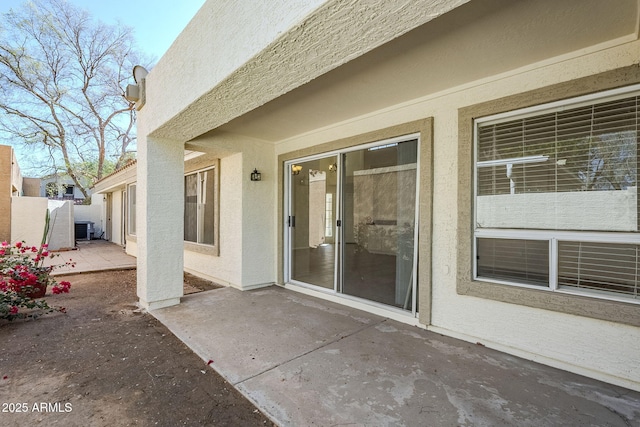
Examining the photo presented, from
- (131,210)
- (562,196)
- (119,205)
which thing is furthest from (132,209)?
(562,196)

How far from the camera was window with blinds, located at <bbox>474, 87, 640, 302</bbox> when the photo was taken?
2.48m

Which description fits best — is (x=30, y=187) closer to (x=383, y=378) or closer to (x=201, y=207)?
(x=201, y=207)

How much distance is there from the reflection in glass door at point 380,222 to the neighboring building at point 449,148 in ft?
0.07

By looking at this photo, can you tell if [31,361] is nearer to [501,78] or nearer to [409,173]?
[409,173]

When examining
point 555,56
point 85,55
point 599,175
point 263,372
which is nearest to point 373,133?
point 555,56

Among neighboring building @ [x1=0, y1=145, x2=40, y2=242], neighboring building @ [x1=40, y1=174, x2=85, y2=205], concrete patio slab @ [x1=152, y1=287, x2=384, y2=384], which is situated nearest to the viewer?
concrete patio slab @ [x1=152, y1=287, x2=384, y2=384]

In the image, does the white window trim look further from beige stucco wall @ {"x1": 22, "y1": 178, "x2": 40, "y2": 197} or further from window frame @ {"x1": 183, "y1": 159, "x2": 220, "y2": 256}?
beige stucco wall @ {"x1": 22, "y1": 178, "x2": 40, "y2": 197}

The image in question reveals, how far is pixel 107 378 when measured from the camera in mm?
2559

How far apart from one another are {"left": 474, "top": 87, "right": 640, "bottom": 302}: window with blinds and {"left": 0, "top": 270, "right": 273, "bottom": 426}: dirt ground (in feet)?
9.54

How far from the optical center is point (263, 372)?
262 centimetres

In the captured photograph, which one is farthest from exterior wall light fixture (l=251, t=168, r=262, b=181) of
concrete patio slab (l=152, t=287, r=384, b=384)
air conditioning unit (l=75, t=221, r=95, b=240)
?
air conditioning unit (l=75, t=221, r=95, b=240)

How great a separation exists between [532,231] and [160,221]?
4858mm

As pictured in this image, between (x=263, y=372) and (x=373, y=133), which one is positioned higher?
(x=373, y=133)

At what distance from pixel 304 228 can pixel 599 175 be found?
4146 millimetres
